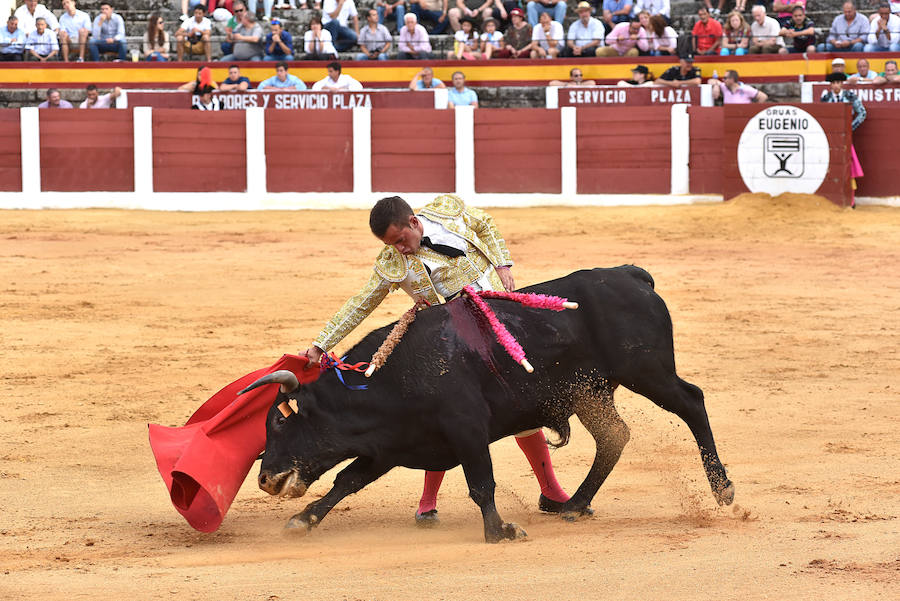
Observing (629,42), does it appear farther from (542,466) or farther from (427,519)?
(427,519)

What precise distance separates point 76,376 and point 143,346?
76 cm

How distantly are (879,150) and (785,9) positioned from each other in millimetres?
2466

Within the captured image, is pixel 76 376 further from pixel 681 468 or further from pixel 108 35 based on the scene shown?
pixel 108 35

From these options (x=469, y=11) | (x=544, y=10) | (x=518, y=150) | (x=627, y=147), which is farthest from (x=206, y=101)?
(x=627, y=147)

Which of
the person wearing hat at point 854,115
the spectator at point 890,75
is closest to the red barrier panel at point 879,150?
the person wearing hat at point 854,115

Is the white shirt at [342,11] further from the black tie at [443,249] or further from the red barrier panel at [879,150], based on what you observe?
the black tie at [443,249]

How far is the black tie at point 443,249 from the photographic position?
161 inches

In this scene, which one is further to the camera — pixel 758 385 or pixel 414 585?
pixel 758 385

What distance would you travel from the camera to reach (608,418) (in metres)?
4.25

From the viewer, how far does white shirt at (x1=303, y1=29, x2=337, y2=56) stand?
15.2 metres

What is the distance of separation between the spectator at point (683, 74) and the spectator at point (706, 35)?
0.81 feet

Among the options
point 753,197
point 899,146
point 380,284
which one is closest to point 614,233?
point 753,197

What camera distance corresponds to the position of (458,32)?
15352 mm

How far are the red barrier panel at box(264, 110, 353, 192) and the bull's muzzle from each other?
10511 mm
